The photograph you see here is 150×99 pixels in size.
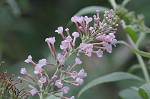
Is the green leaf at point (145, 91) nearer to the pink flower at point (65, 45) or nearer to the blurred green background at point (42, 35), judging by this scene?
the pink flower at point (65, 45)

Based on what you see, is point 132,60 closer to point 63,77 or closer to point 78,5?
point 78,5

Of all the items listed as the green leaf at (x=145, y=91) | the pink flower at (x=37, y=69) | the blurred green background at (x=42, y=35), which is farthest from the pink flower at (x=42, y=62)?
the blurred green background at (x=42, y=35)

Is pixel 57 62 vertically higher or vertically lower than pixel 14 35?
lower

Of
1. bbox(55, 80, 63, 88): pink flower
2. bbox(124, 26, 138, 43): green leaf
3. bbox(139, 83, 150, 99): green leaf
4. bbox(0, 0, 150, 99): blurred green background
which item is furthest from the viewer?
bbox(0, 0, 150, 99): blurred green background

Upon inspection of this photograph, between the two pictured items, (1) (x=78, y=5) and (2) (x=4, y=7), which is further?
(1) (x=78, y=5)

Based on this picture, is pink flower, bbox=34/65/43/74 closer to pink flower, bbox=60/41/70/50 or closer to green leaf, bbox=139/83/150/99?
pink flower, bbox=60/41/70/50

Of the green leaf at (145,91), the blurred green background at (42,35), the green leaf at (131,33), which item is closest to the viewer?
the green leaf at (145,91)

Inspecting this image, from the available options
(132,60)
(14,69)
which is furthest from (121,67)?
(14,69)

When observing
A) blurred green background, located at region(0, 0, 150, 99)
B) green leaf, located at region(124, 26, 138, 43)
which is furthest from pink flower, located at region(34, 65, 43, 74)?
blurred green background, located at region(0, 0, 150, 99)
